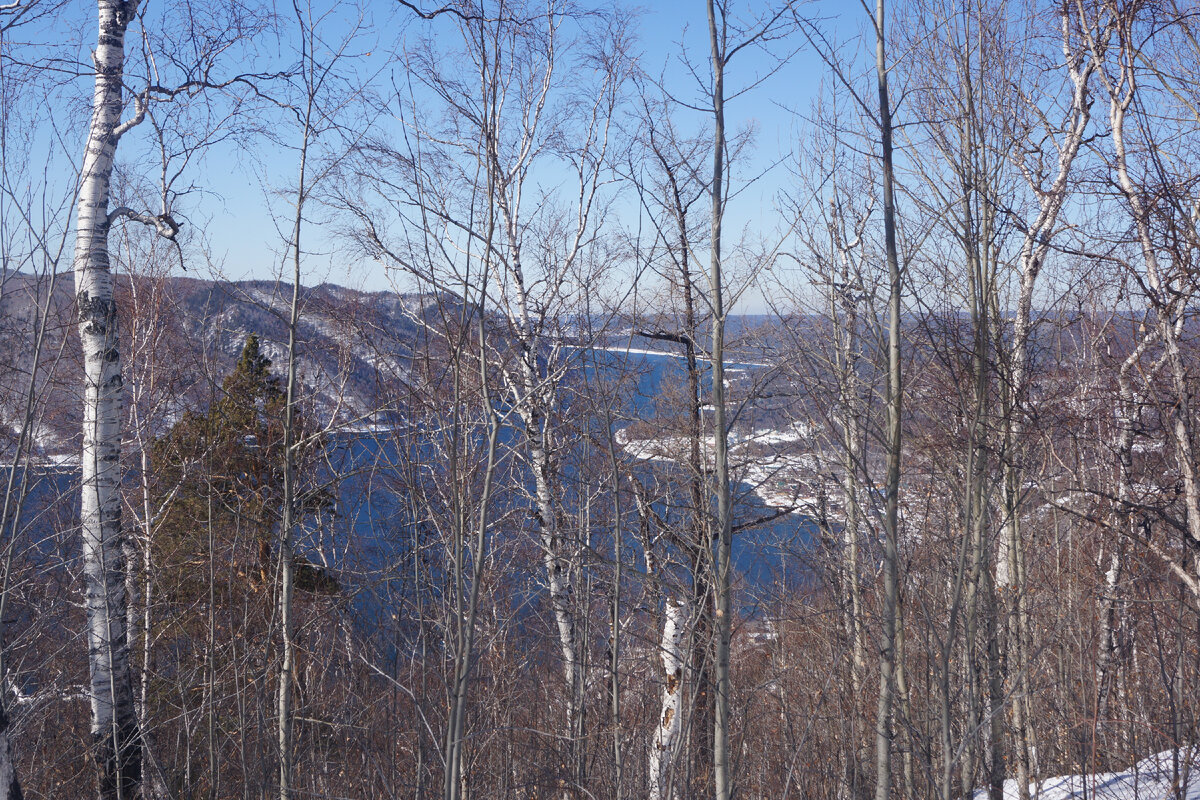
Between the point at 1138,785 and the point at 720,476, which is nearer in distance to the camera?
the point at 720,476

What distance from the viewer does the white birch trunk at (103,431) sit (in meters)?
5.06

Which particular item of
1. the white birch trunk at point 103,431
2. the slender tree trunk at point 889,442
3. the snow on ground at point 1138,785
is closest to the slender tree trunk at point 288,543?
the white birch trunk at point 103,431

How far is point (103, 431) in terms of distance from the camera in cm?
516

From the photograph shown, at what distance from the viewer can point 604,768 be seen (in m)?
5.58

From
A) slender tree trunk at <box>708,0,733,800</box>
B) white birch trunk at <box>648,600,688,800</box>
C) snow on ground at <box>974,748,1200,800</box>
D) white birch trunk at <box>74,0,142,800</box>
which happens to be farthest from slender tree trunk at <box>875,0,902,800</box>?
white birch trunk at <box>74,0,142,800</box>

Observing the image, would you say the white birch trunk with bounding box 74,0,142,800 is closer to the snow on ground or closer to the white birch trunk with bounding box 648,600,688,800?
the white birch trunk with bounding box 648,600,688,800

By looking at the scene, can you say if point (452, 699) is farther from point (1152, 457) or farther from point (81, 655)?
point (81, 655)

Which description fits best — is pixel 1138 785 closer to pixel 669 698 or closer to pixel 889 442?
pixel 889 442

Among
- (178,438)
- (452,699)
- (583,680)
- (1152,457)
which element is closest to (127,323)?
(178,438)

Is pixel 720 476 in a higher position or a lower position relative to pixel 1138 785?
higher

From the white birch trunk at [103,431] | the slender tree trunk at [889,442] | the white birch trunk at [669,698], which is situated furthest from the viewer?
the white birch trunk at [669,698]

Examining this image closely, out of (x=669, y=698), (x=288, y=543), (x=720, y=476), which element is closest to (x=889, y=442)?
(x=720, y=476)

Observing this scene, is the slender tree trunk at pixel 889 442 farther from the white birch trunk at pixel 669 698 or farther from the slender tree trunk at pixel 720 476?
the white birch trunk at pixel 669 698

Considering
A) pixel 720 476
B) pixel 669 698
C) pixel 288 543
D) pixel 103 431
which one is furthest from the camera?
pixel 669 698
